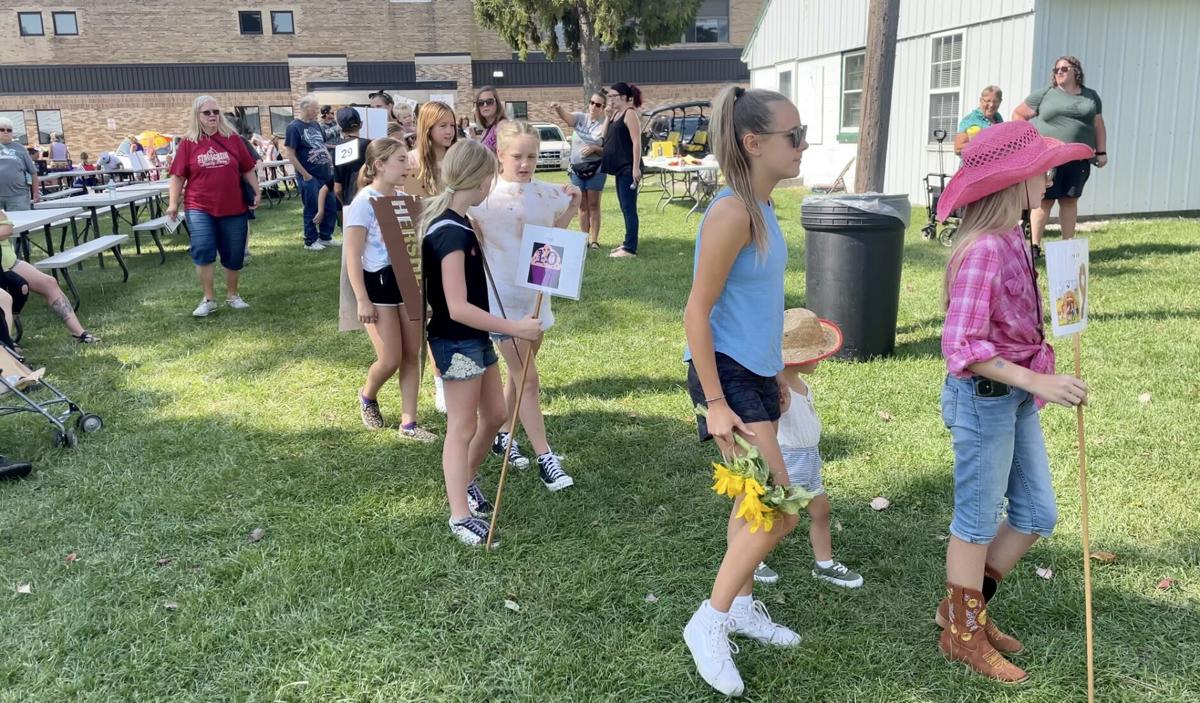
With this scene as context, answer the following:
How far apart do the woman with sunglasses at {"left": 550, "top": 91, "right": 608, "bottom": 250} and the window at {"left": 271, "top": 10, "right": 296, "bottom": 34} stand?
3388cm

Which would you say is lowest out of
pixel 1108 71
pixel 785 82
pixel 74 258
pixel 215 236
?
pixel 74 258

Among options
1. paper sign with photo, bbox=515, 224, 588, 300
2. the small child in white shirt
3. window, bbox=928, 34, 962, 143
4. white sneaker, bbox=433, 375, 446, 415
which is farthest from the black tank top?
the small child in white shirt

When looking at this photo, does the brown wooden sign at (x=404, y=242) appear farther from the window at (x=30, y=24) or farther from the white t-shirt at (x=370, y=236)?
the window at (x=30, y=24)

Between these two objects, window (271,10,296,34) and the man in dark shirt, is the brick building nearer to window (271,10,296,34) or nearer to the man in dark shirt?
window (271,10,296,34)

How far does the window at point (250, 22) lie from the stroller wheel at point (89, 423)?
38756mm

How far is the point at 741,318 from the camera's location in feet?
8.25

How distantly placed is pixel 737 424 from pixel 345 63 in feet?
133

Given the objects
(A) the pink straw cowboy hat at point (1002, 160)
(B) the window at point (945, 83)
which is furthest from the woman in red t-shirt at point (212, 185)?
(B) the window at point (945, 83)

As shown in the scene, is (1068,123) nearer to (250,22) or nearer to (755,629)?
(755,629)

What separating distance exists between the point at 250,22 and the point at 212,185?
36182 millimetres

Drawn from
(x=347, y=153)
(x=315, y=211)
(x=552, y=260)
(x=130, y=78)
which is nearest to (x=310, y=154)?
(x=315, y=211)

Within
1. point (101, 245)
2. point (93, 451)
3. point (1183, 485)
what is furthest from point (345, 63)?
point (1183, 485)

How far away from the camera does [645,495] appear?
4.10m

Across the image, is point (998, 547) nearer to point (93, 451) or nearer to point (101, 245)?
point (93, 451)
